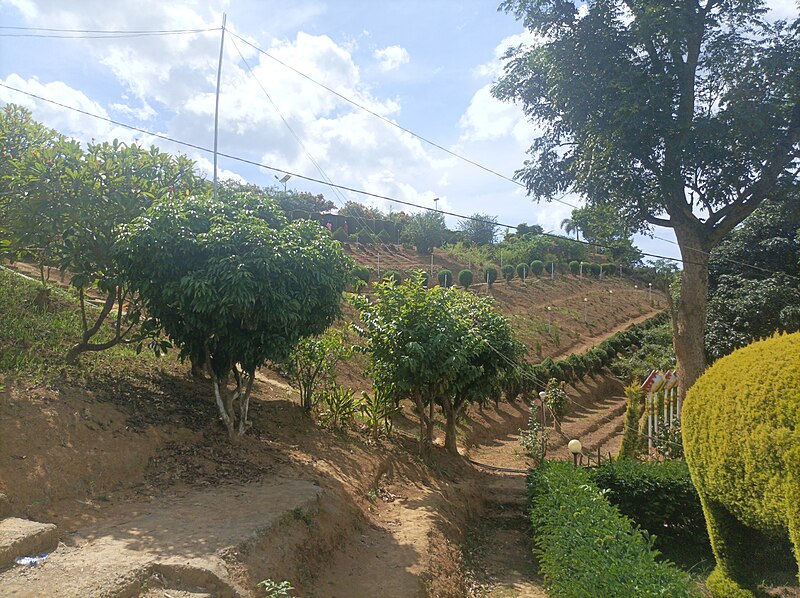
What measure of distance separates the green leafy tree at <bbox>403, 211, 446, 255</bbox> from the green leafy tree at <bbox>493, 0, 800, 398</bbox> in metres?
24.6

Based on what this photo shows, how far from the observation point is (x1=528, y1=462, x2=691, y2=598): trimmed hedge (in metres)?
4.29

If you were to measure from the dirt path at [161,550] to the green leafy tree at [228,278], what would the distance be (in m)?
2.18

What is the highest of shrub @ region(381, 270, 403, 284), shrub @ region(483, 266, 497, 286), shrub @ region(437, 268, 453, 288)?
shrub @ region(483, 266, 497, 286)

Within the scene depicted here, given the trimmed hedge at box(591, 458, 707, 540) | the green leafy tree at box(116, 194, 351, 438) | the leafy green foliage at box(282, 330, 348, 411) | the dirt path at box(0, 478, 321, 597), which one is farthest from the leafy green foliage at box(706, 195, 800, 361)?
the dirt path at box(0, 478, 321, 597)

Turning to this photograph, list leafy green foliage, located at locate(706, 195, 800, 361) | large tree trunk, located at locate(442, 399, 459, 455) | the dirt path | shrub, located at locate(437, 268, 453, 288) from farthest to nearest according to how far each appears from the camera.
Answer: shrub, located at locate(437, 268, 453, 288) < leafy green foliage, located at locate(706, 195, 800, 361) < large tree trunk, located at locate(442, 399, 459, 455) < the dirt path

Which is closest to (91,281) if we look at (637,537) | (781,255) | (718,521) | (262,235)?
(262,235)

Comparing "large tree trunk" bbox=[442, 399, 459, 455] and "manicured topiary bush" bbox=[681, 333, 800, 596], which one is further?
"large tree trunk" bbox=[442, 399, 459, 455]

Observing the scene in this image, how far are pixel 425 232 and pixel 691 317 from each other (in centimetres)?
2836

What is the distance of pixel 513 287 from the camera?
35.5 metres

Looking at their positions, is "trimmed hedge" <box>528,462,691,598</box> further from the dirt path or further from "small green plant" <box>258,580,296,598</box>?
the dirt path

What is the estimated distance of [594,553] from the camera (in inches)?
199

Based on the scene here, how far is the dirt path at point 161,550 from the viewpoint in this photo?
4.11 m

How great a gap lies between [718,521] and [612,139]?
930 centimetres

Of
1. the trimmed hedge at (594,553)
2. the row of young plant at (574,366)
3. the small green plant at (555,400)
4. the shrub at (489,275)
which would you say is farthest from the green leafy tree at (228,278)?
the shrub at (489,275)
